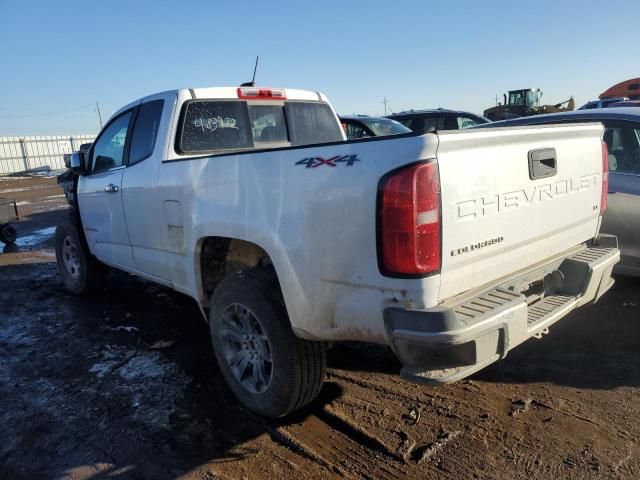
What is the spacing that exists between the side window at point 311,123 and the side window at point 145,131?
116 centimetres

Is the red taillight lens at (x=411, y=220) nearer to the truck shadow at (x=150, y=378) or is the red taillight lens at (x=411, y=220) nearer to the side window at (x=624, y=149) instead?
the truck shadow at (x=150, y=378)

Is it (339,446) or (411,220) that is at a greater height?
(411,220)

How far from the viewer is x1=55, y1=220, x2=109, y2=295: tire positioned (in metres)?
5.57

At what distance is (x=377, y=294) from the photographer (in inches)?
91.4

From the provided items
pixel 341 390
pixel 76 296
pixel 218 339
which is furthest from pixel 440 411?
pixel 76 296

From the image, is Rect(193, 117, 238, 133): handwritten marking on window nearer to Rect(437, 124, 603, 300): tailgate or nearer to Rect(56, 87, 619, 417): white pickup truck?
Rect(56, 87, 619, 417): white pickup truck

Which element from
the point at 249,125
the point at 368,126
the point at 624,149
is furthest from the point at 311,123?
the point at 368,126

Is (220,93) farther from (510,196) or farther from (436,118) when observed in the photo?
(436,118)

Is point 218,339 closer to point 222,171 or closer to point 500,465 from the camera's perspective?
point 222,171

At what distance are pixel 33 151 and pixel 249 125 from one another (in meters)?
34.1

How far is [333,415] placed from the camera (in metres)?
3.17

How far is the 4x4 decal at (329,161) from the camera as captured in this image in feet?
7.61

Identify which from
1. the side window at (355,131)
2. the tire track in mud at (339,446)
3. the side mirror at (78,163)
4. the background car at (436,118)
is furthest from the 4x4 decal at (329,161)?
the background car at (436,118)

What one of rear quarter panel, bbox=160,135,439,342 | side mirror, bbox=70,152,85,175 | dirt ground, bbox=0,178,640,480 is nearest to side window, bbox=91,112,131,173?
side mirror, bbox=70,152,85,175
